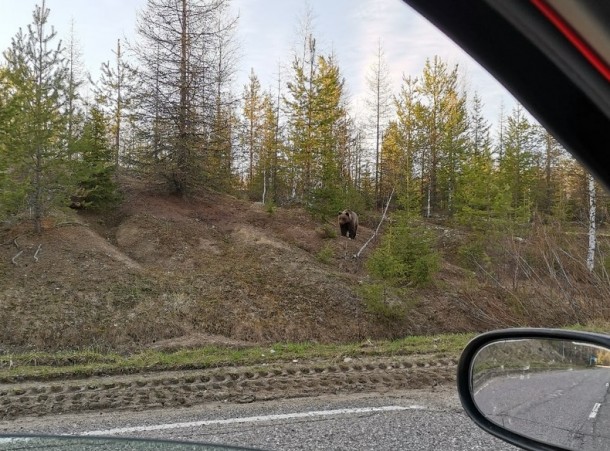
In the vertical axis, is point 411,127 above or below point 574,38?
above

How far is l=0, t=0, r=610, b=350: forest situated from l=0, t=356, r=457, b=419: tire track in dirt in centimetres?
323

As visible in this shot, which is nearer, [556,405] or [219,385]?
[556,405]

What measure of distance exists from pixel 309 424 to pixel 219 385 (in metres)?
1.90

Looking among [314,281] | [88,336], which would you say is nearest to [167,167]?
[314,281]

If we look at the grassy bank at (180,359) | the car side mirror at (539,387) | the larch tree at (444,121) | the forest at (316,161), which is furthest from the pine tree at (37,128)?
the larch tree at (444,121)

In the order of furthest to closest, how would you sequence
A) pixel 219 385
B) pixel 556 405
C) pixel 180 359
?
1. pixel 180 359
2. pixel 219 385
3. pixel 556 405

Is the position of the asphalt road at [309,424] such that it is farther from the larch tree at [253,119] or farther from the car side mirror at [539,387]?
the larch tree at [253,119]

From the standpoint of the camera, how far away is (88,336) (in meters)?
10.5

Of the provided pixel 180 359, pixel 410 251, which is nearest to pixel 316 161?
pixel 410 251

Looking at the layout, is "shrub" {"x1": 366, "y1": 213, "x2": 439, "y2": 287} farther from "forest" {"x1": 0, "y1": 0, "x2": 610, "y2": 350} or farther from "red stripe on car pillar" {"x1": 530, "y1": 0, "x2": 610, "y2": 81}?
"red stripe on car pillar" {"x1": 530, "y1": 0, "x2": 610, "y2": 81}

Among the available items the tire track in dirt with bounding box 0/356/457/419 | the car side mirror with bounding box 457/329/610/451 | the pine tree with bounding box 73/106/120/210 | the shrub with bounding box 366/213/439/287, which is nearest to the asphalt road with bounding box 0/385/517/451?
the tire track in dirt with bounding box 0/356/457/419

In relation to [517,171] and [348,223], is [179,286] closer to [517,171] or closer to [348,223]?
[348,223]

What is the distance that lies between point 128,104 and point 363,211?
11079 millimetres

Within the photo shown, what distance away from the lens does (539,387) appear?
185 cm
